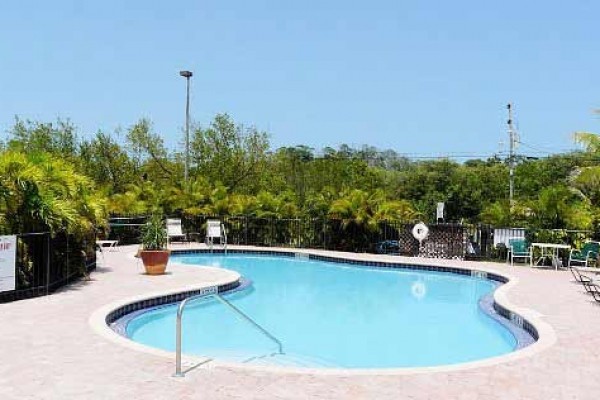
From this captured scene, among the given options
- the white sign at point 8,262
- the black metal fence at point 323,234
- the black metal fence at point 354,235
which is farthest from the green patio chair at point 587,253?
the white sign at point 8,262

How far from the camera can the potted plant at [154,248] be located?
14.8 metres

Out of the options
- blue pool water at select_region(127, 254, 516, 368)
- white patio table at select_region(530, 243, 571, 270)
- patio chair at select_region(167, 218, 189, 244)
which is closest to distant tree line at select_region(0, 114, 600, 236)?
white patio table at select_region(530, 243, 571, 270)

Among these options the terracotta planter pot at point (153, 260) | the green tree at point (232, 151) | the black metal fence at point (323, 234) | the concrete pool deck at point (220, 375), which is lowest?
the concrete pool deck at point (220, 375)

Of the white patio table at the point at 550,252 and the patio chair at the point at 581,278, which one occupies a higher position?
the white patio table at the point at 550,252

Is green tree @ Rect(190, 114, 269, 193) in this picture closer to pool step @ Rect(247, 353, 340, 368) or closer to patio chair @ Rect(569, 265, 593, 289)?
patio chair @ Rect(569, 265, 593, 289)

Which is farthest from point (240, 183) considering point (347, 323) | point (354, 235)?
point (347, 323)

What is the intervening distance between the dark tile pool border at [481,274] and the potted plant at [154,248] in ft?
23.3

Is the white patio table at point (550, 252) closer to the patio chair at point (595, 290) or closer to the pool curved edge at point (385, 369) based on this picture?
the pool curved edge at point (385, 369)

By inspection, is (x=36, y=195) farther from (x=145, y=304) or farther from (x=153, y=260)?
(x=153, y=260)

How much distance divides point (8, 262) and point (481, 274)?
39.1 feet

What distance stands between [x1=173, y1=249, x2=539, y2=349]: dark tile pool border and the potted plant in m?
7.10

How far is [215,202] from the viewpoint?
86.3 ft

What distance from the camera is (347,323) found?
39.1ft

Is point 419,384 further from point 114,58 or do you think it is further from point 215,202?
point 114,58
